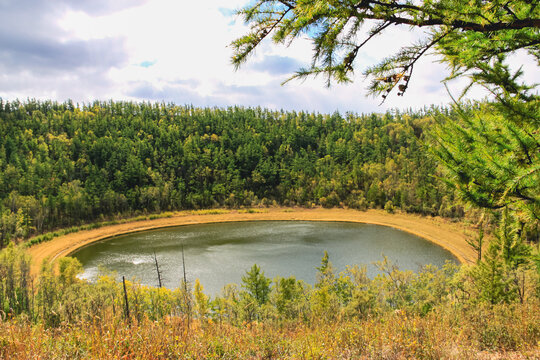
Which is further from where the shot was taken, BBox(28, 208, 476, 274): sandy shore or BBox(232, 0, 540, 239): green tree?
BBox(28, 208, 476, 274): sandy shore

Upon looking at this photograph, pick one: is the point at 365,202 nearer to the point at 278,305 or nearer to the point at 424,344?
the point at 278,305

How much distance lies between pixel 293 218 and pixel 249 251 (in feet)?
71.6

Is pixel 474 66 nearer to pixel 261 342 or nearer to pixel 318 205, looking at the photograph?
pixel 261 342

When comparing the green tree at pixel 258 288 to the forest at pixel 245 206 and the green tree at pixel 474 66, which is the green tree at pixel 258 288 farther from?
the green tree at pixel 474 66

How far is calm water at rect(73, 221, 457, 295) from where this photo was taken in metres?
27.2

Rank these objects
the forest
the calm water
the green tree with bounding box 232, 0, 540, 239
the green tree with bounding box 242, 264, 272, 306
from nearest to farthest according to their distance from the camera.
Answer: the green tree with bounding box 232, 0, 540, 239 < the forest < the green tree with bounding box 242, 264, 272, 306 < the calm water

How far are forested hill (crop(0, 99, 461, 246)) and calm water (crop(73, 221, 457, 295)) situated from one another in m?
11.8

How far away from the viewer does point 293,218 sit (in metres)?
54.8

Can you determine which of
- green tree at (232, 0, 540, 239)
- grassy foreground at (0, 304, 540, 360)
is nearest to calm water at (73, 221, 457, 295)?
grassy foreground at (0, 304, 540, 360)

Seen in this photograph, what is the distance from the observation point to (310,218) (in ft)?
178

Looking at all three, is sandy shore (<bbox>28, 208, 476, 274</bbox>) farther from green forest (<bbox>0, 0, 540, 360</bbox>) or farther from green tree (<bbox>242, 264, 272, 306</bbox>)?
green tree (<bbox>242, 264, 272, 306</bbox>)

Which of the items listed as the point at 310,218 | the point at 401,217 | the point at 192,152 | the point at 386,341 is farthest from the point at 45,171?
the point at 386,341

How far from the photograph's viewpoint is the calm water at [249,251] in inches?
1070

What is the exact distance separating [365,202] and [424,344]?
55.3 m
